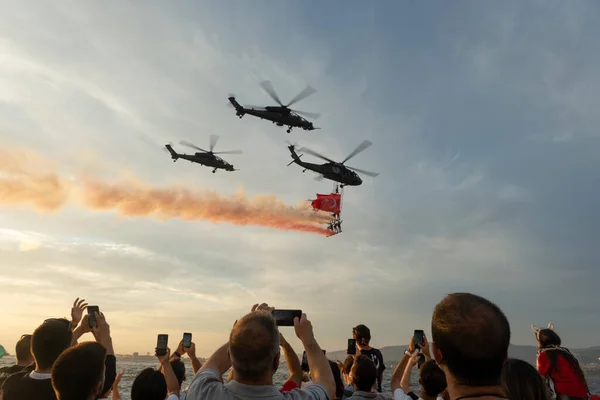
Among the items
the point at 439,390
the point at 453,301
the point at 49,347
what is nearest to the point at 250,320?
the point at 453,301

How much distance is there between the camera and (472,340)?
9.27ft

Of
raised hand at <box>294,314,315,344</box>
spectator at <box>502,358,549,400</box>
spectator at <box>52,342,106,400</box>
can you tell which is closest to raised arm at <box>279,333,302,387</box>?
raised hand at <box>294,314,315,344</box>

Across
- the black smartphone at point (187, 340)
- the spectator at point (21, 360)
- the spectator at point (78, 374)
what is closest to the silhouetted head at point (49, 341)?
the spectator at point (78, 374)

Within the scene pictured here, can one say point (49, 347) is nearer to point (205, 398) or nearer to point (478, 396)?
point (205, 398)

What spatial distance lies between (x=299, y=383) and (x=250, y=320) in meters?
Result: 1.23

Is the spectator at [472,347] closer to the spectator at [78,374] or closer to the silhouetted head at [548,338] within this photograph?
the spectator at [78,374]

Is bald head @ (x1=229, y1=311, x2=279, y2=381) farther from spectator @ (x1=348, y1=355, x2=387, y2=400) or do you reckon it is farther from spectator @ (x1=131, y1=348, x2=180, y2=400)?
spectator @ (x1=131, y1=348, x2=180, y2=400)

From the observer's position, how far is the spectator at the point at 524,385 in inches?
171

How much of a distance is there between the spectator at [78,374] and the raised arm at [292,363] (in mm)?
1815

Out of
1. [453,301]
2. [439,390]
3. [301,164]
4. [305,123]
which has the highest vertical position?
[305,123]

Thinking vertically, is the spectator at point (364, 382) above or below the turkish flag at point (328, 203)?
below

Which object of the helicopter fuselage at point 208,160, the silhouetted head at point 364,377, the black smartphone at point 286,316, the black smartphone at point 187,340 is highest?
the helicopter fuselage at point 208,160

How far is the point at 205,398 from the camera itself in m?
3.61

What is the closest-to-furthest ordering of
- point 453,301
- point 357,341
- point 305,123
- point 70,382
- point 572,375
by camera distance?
1. point 453,301
2. point 70,382
3. point 572,375
4. point 357,341
5. point 305,123
